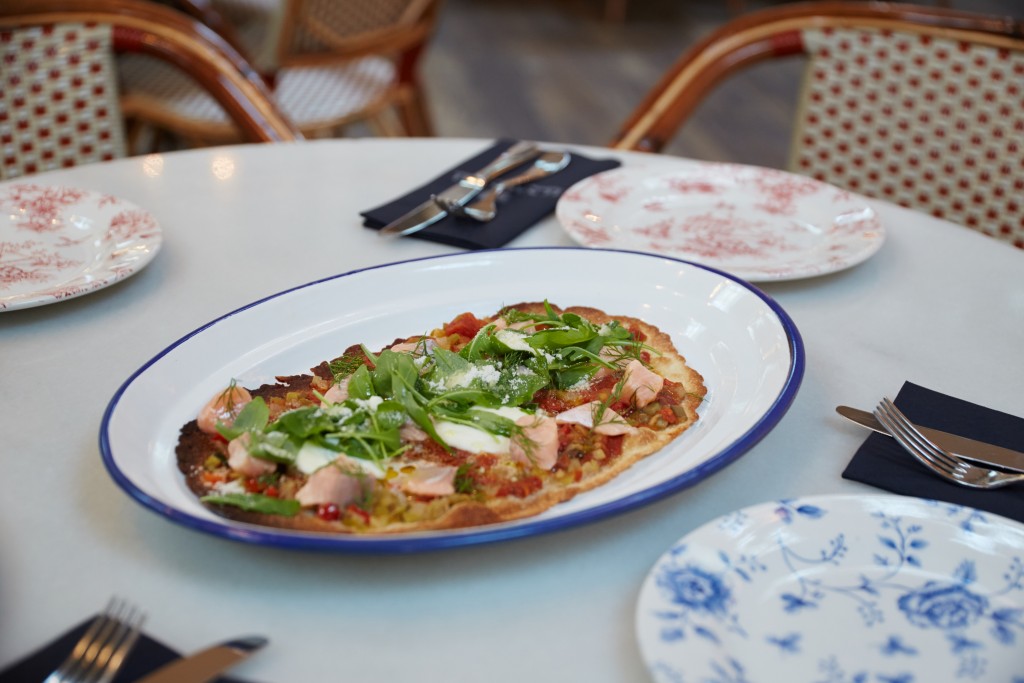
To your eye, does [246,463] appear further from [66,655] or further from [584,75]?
[584,75]

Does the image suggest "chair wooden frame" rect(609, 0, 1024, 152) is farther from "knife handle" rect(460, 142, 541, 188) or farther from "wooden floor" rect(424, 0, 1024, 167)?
"wooden floor" rect(424, 0, 1024, 167)

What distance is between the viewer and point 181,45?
66.3 inches

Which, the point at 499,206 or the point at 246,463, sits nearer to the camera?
the point at 246,463

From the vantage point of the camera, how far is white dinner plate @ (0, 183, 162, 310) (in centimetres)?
102

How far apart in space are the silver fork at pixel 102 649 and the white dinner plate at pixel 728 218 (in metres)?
0.70

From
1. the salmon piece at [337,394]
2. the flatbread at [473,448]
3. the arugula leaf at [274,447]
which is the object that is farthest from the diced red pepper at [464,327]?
the arugula leaf at [274,447]

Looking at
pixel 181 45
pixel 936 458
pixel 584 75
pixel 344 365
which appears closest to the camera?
pixel 936 458

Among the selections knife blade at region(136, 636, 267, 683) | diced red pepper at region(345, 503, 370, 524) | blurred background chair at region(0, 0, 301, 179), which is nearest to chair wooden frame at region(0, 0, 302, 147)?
blurred background chair at region(0, 0, 301, 179)

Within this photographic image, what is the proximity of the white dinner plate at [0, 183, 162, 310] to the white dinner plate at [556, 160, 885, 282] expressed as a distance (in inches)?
19.9

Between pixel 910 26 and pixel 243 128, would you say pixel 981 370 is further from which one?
pixel 243 128

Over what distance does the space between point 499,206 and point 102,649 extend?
0.81m

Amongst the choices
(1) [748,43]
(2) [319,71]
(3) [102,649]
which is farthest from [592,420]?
(2) [319,71]

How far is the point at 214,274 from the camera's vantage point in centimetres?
112

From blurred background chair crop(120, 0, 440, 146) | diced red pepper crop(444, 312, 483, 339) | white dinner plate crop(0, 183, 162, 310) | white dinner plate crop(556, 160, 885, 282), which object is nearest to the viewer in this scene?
diced red pepper crop(444, 312, 483, 339)
